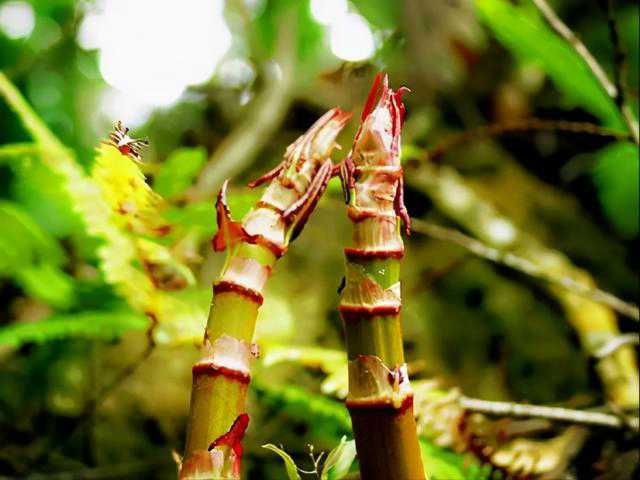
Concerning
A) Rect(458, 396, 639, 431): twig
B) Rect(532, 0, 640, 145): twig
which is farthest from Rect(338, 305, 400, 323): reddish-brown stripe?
Rect(532, 0, 640, 145): twig

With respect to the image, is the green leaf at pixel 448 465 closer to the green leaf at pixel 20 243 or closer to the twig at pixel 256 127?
the green leaf at pixel 20 243

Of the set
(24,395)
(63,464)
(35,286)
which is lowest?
(63,464)

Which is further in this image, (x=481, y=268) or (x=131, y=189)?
(x=481, y=268)

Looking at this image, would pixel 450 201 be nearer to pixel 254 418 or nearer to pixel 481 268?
pixel 481 268

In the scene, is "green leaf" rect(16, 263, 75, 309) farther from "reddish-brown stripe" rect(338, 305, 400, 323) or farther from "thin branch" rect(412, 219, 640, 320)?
"reddish-brown stripe" rect(338, 305, 400, 323)

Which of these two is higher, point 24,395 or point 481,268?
point 481,268

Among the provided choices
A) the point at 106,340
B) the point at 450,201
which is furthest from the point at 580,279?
the point at 106,340
